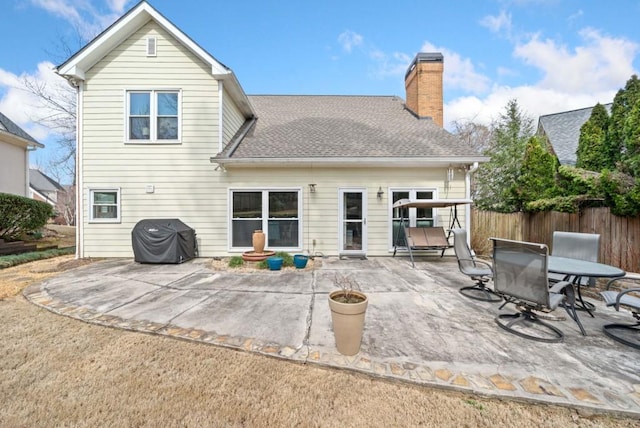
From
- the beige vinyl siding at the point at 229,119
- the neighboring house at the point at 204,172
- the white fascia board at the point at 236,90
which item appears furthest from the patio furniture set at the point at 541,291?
the white fascia board at the point at 236,90

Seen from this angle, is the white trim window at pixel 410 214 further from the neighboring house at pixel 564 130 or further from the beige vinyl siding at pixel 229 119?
the neighboring house at pixel 564 130

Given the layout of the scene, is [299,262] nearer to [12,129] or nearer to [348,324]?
[348,324]

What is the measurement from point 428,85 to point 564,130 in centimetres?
1081

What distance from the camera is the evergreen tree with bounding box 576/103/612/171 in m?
8.07

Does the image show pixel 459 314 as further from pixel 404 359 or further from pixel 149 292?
pixel 149 292

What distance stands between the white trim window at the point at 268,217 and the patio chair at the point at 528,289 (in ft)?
18.1

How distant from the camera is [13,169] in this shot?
37.8ft

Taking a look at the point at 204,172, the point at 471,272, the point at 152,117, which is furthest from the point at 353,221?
the point at 152,117

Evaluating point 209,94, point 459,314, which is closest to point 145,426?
point 459,314

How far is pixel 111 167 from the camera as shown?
795 cm

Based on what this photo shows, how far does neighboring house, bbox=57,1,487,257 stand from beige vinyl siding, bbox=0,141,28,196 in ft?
22.3

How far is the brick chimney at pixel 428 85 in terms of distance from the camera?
10.7m

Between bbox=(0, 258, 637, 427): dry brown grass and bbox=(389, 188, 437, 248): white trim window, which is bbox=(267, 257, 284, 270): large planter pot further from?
bbox=(389, 188, 437, 248): white trim window

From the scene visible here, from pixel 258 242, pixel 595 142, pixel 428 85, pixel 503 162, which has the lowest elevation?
pixel 258 242
